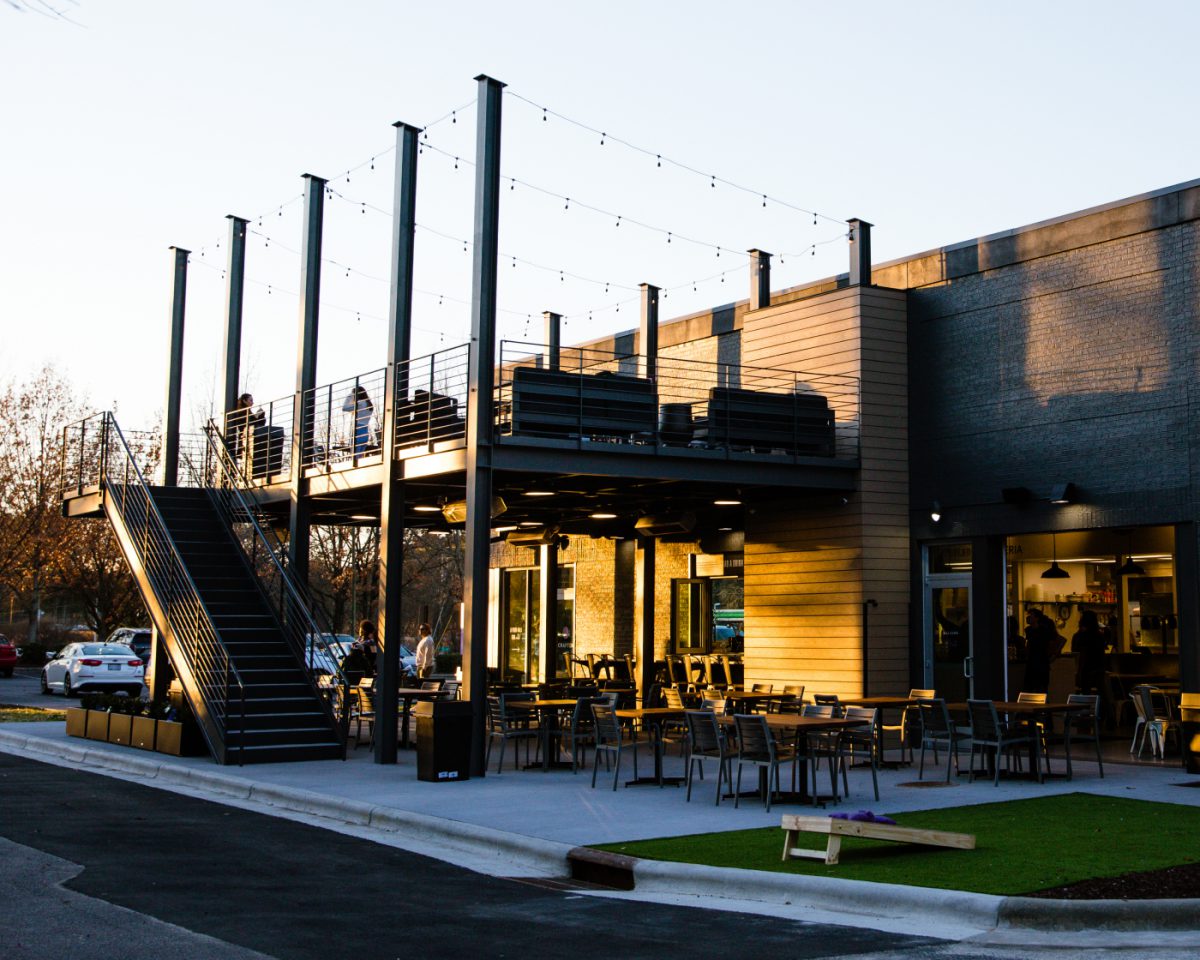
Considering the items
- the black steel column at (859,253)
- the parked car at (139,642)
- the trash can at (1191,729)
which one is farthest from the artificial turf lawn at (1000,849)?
the parked car at (139,642)

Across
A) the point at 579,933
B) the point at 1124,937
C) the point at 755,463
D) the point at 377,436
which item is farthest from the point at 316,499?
the point at 1124,937

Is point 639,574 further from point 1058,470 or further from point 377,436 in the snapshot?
point 1058,470

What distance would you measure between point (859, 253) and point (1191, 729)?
8323 mm

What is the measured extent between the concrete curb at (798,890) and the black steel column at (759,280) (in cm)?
1172

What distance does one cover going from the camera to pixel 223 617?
18719 mm

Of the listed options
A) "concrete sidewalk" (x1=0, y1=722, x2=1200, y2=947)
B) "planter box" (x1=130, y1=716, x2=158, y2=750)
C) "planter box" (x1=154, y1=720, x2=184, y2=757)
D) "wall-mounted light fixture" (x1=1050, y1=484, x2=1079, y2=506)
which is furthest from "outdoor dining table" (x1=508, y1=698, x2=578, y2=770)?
"wall-mounted light fixture" (x1=1050, y1=484, x2=1079, y2=506)

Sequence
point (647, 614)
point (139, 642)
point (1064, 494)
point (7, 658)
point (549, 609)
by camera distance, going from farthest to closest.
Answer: point (7, 658) → point (139, 642) → point (549, 609) → point (647, 614) → point (1064, 494)

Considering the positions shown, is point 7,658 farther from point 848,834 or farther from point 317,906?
point 848,834

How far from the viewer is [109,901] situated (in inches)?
330

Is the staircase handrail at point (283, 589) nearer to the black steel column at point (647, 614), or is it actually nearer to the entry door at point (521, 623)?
the black steel column at point (647, 614)

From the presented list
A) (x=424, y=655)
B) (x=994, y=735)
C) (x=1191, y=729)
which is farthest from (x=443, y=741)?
(x=424, y=655)

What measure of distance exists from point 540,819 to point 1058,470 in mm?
9376

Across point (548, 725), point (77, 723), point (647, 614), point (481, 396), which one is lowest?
point (77, 723)

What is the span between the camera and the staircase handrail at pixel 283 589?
18.0 meters
